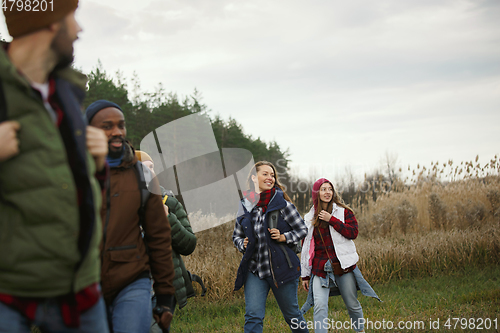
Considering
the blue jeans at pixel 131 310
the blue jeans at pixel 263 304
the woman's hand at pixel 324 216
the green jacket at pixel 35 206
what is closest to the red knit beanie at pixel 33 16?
the green jacket at pixel 35 206

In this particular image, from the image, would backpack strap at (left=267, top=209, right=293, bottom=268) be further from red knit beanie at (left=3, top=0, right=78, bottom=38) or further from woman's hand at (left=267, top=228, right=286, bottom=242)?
red knit beanie at (left=3, top=0, right=78, bottom=38)

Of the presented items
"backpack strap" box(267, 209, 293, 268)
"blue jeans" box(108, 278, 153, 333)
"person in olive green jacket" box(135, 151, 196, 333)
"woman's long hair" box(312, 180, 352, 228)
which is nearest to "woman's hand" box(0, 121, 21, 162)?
"blue jeans" box(108, 278, 153, 333)

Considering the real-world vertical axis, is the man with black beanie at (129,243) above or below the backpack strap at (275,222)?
above

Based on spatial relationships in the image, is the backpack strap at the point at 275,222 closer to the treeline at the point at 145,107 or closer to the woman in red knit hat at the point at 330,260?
the woman in red knit hat at the point at 330,260

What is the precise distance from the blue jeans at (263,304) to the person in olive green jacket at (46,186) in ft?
9.19

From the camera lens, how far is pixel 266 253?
14.3 ft

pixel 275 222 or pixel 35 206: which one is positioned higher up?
pixel 35 206

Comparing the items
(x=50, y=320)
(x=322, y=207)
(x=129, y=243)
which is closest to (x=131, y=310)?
(x=129, y=243)

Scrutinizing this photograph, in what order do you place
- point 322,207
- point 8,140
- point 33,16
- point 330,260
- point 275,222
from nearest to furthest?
point 8,140 < point 33,16 < point 275,222 < point 330,260 < point 322,207

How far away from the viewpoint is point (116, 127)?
99.0 inches

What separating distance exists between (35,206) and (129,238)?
3.52 ft

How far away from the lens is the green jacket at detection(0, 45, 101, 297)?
1.38 m

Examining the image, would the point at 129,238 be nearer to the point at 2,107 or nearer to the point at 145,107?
the point at 2,107

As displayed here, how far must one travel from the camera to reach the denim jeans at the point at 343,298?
468 cm
